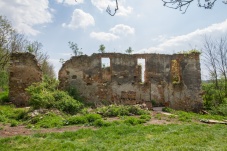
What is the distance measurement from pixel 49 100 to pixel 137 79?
704 cm

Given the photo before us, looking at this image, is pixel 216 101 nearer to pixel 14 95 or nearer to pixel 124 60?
pixel 124 60

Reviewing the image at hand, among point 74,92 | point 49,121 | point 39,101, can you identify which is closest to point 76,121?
point 49,121

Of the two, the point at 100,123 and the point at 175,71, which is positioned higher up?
the point at 175,71

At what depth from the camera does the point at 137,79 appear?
17.4 metres

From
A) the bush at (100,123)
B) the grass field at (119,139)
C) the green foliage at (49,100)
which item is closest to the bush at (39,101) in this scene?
the green foliage at (49,100)

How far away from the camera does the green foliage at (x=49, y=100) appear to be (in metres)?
12.3

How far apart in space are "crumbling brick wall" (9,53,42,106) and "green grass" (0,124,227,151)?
8754 mm

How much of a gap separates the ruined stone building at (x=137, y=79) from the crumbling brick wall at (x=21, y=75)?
1.84 metres

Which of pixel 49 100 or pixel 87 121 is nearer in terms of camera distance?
pixel 87 121

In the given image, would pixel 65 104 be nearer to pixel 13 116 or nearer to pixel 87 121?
pixel 13 116

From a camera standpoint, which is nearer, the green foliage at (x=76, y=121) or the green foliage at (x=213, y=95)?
the green foliage at (x=76, y=121)

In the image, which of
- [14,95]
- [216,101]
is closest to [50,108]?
[14,95]

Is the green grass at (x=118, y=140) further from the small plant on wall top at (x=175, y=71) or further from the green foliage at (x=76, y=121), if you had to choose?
the small plant on wall top at (x=175, y=71)

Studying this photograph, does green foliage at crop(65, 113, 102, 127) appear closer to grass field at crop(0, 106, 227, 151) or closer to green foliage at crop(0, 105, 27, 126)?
grass field at crop(0, 106, 227, 151)
